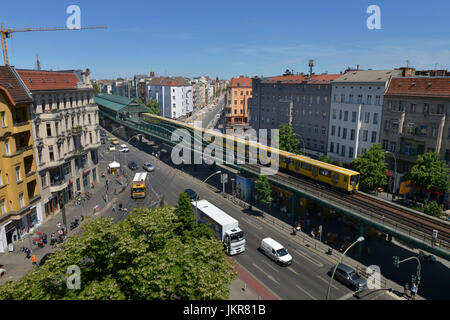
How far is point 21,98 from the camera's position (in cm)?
4216

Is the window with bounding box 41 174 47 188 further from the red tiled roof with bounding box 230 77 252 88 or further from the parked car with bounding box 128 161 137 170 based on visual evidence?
the red tiled roof with bounding box 230 77 252 88

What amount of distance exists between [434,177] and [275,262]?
2754 centimetres

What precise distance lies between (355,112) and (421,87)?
45.6 ft

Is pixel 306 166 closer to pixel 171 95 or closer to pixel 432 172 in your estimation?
pixel 432 172

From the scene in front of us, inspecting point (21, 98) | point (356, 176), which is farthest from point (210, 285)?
point (21, 98)

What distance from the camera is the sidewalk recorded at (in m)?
34.6

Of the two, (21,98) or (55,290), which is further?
(21,98)

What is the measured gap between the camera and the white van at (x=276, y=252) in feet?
116

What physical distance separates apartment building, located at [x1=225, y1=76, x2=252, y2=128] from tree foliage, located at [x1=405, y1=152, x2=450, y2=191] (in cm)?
8489

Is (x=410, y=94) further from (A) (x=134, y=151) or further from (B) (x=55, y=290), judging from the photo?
(A) (x=134, y=151)

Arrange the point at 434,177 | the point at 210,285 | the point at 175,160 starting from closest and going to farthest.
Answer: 1. the point at 210,285
2. the point at 434,177
3. the point at 175,160

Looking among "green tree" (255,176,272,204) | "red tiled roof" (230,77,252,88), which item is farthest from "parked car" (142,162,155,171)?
"red tiled roof" (230,77,252,88)

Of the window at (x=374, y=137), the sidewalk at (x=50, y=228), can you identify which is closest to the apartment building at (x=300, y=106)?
the window at (x=374, y=137)

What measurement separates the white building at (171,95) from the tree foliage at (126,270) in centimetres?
12158
